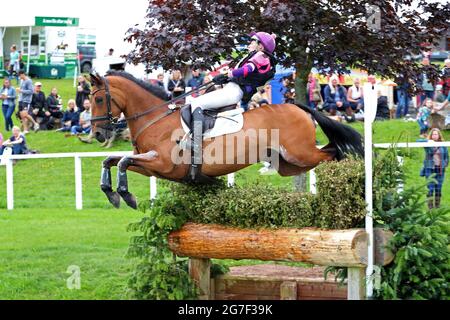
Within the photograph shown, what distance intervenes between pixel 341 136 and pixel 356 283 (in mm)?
2499

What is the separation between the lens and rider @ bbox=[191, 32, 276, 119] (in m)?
8.76

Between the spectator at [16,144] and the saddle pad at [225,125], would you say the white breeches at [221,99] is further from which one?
the spectator at [16,144]

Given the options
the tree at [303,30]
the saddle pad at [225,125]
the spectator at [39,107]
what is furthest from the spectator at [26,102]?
the saddle pad at [225,125]

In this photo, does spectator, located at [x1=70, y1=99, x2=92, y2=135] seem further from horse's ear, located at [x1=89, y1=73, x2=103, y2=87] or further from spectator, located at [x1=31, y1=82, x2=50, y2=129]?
horse's ear, located at [x1=89, y1=73, x2=103, y2=87]

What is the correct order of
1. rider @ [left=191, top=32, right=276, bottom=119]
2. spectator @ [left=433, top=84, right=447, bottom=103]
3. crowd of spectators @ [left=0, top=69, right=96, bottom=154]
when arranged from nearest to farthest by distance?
rider @ [left=191, top=32, right=276, bottom=119]
spectator @ [left=433, top=84, right=447, bottom=103]
crowd of spectators @ [left=0, top=69, right=96, bottom=154]

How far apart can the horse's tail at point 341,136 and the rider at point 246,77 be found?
71 centimetres

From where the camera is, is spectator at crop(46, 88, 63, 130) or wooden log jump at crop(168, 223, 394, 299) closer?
wooden log jump at crop(168, 223, 394, 299)

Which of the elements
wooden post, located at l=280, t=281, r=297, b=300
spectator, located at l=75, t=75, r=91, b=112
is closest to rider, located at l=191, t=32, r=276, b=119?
wooden post, located at l=280, t=281, r=297, b=300

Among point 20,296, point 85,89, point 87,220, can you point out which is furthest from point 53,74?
point 20,296

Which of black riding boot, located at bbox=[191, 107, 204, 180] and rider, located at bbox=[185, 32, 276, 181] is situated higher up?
rider, located at bbox=[185, 32, 276, 181]

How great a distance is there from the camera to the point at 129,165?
895 cm

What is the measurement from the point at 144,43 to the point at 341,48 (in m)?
2.21

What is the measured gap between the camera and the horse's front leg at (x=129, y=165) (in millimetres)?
8867

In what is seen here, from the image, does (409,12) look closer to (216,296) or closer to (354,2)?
(354,2)
